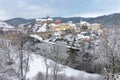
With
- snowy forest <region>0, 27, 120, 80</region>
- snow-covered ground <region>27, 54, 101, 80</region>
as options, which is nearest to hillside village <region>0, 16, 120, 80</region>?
snowy forest <region>0, 27, 120, 80</region>

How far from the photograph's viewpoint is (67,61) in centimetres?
4916

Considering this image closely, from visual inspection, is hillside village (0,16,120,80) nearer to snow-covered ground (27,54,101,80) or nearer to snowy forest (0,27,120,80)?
snowy forest (0,27,120,80)

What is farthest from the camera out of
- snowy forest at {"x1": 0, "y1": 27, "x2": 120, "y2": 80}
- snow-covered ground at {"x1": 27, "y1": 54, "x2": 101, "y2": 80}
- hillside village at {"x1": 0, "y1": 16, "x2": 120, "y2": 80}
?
snow-covered ground at {"x1": 27, "y1": 54, "x2": 101, "y2": 80}

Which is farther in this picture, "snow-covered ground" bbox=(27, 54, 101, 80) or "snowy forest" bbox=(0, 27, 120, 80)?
"snow-covered ground" bbox=(27, 54, 101, 80)

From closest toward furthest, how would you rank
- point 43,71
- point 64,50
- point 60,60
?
point 60,60
point 64,50
point 43,71

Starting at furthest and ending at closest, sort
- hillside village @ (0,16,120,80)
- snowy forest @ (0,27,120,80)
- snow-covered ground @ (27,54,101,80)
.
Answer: snow-covered ground @ (27,54,101,80) < hillside village @ (0,16,120,80) < snowy forest @ (0,27,120,80)

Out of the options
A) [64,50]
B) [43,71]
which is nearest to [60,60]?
[64,50]

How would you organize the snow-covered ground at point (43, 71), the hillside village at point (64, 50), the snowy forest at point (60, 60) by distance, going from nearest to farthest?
the snowy forest at point (60, 60) < the hillside village at point (64, 50) < the snow-covered ground at point (43, 71)

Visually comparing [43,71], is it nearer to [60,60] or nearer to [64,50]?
[60,60]

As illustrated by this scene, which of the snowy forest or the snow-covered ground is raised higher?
the snowy forest

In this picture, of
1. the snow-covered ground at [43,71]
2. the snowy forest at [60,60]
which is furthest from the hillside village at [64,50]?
the snow-covered ground at [43,71]

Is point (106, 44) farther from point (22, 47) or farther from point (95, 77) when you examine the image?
point (95, 77)

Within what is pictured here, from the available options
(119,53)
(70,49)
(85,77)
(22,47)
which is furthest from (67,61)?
(119,53)

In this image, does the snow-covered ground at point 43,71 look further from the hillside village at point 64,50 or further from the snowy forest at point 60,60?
the hillside village at point 64,50
